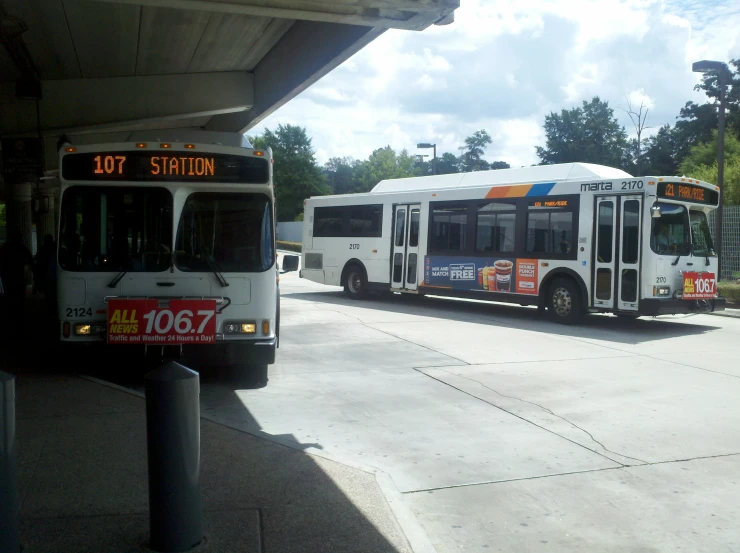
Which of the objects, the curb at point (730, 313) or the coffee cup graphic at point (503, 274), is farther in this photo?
the curb at point (730, 313)

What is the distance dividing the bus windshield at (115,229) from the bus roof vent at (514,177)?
9.00 meters

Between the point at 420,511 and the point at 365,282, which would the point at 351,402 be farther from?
the point at 365,282

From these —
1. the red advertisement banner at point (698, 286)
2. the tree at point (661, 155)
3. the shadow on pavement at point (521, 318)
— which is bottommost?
the shadow on pavement at point (521, 318)

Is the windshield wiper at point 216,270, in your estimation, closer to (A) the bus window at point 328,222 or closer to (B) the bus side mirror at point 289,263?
(B) the bus side mirror at point 289,263

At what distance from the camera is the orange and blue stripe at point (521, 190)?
15539 mm

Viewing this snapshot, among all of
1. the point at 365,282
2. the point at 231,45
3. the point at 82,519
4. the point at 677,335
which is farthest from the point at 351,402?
the point at 365,282

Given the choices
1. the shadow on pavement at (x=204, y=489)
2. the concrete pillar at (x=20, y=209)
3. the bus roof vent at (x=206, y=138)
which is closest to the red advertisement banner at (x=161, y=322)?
the shadow on pavement at (x=204, y=489)

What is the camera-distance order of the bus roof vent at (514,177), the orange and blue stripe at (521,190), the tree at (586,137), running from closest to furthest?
the bus roof vent at (514,177)
the orange and blue stripe at (521,190)
the tree at (586,137)

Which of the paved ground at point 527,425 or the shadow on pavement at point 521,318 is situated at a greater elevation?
the shadow on pavement at point 521,318

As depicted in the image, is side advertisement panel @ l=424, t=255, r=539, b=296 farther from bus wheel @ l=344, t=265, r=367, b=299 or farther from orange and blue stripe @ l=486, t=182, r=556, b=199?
bus wheel @ l=344, t=265, r=367, b=299

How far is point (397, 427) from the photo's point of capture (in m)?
7.12

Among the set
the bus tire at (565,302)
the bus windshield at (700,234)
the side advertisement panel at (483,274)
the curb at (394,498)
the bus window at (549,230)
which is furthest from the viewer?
the side advertisement panel at (483,274)

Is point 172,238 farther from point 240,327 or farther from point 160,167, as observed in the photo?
point 240,327

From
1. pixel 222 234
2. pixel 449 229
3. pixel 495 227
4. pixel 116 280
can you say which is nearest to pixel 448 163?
pixel 449 229
